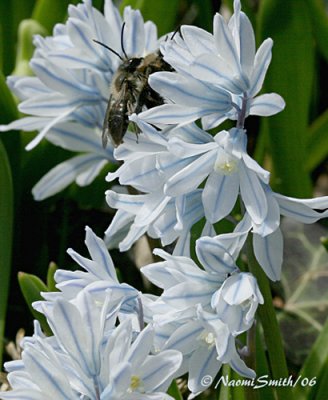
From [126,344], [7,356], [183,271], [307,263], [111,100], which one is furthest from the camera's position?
[307,263]

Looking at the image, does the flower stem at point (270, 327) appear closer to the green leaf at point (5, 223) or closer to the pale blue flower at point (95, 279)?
the pale blue flower at point (95, 279)

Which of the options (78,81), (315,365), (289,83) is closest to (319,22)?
(289,83)

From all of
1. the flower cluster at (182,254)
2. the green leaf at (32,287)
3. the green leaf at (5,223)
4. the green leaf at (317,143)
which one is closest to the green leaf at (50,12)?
the green leaf at (5,223)

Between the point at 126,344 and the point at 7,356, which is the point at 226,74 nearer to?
the point at 126,344

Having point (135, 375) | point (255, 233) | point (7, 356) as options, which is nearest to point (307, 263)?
point (7, 356)

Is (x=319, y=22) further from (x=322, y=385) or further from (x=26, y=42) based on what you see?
(x=322, y=385)

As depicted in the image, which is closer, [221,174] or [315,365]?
[221,174]

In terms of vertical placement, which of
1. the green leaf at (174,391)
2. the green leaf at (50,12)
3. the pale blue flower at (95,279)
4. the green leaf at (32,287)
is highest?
the green leaf at (50,12)
